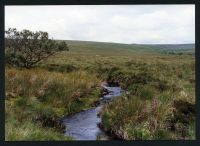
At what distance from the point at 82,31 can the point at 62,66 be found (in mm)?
985

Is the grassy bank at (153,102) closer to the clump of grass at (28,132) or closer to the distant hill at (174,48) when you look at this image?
the distant hill at (174,48)

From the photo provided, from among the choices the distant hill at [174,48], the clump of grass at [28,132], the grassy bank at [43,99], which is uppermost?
the distant hill at [174,48]

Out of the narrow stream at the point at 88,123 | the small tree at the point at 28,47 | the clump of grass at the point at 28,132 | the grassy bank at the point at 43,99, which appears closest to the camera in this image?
the clump of grass at the point at 28,132

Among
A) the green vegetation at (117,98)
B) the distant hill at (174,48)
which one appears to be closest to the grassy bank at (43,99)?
the green vegetation at (117,98)

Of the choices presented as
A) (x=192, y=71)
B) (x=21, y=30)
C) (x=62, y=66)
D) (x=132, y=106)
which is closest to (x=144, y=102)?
(x=132, y=106)

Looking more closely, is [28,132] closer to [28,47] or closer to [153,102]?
[28,47]

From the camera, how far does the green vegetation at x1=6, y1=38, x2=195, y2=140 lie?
464 inches

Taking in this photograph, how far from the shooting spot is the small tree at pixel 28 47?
40.0ft

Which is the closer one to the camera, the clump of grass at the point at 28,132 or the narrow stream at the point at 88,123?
the clump of grass at the point at 28,132

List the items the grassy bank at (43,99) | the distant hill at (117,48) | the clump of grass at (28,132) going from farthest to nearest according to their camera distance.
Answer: the distant hill at (117,48) < the grassy bank at (43,99) < the clump of grass at (28,132)

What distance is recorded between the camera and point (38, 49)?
1282cm

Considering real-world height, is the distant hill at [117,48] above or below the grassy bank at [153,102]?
above

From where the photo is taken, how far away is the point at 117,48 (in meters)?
12.5

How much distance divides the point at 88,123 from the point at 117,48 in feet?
6.04
